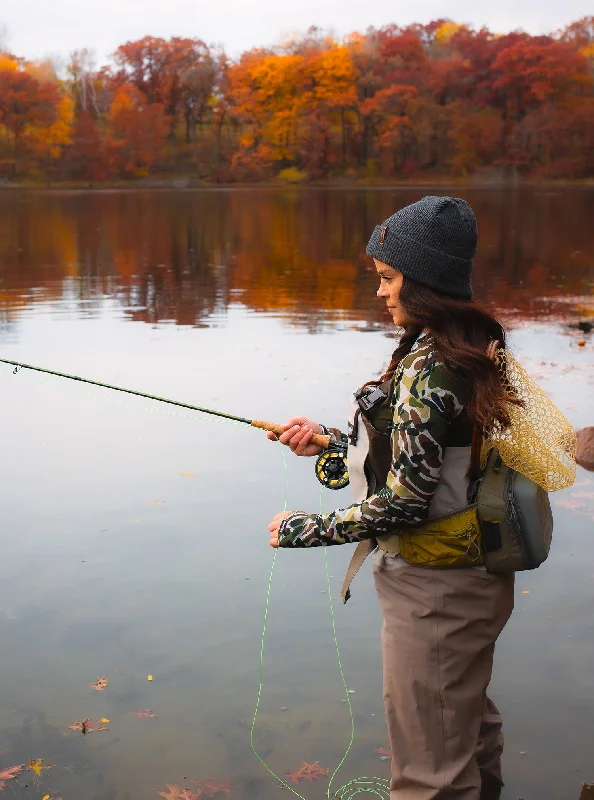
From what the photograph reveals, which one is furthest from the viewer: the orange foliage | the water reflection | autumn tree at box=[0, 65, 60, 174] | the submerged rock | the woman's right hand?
autumn tree at box=[0, 65, 60, 174]

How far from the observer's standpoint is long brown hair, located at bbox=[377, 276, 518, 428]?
265 cm

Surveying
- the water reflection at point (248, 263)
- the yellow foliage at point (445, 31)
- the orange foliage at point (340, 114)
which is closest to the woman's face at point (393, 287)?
the water reflection at point (248, 263)

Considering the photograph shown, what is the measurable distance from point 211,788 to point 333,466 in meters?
1.32

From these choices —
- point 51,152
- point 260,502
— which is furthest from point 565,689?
point 51,152

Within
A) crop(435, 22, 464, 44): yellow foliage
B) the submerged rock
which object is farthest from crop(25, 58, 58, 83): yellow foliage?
the submerged rock

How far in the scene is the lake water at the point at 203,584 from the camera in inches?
158

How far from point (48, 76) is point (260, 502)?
106272 millimetres

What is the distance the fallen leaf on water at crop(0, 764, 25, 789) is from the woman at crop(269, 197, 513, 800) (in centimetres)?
157

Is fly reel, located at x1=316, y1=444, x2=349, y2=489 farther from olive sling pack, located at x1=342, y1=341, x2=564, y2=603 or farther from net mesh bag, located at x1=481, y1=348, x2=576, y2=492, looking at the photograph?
net mesh bag, located at x1=481, y1=348, x2=576, y2=492

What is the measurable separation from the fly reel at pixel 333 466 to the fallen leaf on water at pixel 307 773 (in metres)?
1.17

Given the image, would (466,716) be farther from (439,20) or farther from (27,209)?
(439,20)

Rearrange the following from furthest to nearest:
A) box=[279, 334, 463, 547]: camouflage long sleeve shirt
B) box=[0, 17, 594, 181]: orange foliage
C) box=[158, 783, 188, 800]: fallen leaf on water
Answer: box=[0, 17, 594, 181]: orange foliage
box=[158, 783, 188, 800]: fallen leaf on water
box=[279, 334, 463, 547]: camouflage long sleeve shirt

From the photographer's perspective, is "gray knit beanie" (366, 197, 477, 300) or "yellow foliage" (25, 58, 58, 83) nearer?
"gray knit beanie" (366, 197, 477, 300)

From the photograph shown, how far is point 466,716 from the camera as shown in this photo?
2.84m
